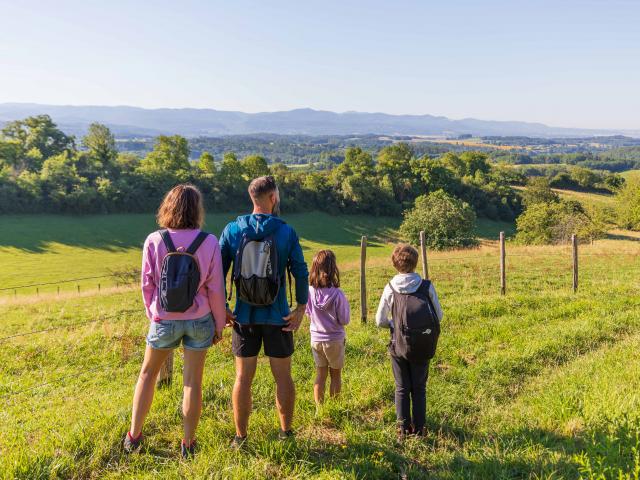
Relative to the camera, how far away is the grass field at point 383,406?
3281 mm

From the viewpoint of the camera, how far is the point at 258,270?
10.9ft

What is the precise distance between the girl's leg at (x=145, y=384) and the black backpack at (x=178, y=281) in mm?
461

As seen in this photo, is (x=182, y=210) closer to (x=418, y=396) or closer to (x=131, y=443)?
(x=131, y=443)

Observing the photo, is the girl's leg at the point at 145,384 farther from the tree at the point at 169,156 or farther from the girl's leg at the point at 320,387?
the tree at the point at 169,156

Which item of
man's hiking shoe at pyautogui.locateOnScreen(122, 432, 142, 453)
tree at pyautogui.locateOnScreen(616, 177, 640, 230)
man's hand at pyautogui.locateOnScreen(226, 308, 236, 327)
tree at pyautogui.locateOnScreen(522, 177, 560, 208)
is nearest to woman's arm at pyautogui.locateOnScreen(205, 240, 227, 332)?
man's hand at pyautogui.locateOnScreen(226, 308, 236, 327)

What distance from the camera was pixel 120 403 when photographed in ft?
14.8

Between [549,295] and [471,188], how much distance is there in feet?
226

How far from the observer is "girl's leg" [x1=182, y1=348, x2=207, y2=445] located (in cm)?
339

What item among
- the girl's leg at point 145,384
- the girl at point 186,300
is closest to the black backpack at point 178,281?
the girl at point 186,300

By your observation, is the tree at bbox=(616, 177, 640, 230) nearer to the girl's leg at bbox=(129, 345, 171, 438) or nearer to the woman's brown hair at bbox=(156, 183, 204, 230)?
the woman's brown hair at bbox=(156, 183, 204, 230)

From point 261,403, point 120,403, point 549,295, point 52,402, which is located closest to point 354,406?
point 261,403

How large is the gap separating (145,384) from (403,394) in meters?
2.20

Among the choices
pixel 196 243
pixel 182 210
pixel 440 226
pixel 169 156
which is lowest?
pixel 440 226

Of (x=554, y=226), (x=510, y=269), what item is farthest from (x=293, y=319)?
(x=554, y=226)
